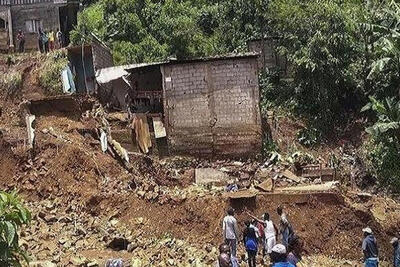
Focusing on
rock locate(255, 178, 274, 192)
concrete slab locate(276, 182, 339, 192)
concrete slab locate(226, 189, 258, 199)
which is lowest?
concrete slab locate(276, 182, 339, 192)

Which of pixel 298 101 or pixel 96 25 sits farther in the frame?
pixel 96 25

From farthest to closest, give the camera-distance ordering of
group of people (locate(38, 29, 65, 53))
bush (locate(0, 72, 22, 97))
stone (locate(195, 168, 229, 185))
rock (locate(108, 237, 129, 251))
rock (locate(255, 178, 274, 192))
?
1. group of people (locate(38, 29, 65, 53))
2. bush (locate(0, 72, 22, 97))
3. stone (locate(195, 168, 229, 185))
4. rock (locate(255, 178, 274, 192))
5. rock (locate(108, 237, 129, 251))

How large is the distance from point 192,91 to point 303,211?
6.98 meters

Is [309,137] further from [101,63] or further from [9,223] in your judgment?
[9,223]

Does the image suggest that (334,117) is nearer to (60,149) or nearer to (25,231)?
(60,149)

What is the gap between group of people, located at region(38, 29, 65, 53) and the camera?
2689 cm

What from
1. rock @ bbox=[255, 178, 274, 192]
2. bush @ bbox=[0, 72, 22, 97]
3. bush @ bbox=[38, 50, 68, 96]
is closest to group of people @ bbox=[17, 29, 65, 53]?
bush @ bbox=[38, 50, 68, 96]

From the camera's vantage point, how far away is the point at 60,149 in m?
16.3

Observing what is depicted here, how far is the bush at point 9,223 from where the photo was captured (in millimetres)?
6570

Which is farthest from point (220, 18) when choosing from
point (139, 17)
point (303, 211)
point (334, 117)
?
point (303, 211)

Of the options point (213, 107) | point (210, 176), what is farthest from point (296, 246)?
point (213, 107)

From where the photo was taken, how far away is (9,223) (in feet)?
21.8

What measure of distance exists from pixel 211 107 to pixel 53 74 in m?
6.08

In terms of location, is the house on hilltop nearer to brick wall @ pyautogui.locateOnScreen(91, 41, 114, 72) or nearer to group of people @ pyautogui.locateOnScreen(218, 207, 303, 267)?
brick wall @ pyautogui.locateOnScreen(91, 41, 114, 72)
